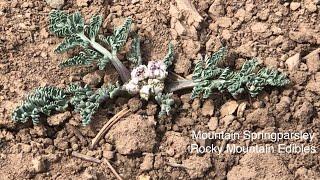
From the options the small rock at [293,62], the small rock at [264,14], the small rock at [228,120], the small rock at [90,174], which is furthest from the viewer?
the small rock at [264,14]

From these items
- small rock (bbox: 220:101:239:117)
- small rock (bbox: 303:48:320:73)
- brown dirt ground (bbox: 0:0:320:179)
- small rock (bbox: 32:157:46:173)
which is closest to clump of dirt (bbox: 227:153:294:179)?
brown dirt ground (bbox: 0:0:320:179)

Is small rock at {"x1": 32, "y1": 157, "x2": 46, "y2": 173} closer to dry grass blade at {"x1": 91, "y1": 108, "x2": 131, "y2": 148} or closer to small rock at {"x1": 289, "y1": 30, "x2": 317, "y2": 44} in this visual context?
dry grass blade at {"x1": 91, "y1": 108, "x2": 131, "y2": 148}

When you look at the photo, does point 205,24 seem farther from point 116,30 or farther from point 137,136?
point 137,136

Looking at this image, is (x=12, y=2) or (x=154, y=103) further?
(x=12, y=2)

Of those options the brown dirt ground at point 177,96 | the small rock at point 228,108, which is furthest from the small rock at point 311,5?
the small rock at point 228,108

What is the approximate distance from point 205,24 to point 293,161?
0.75m

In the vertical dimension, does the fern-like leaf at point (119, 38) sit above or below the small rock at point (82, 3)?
below

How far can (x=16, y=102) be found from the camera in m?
2.92

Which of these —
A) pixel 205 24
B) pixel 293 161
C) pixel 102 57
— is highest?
pixel 205 24

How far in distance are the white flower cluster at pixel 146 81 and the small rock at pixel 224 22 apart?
38 centimetres

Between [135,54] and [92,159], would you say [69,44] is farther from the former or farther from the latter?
[92,159]

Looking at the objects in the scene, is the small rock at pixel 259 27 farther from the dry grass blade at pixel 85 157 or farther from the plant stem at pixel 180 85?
the dry grass blade at pixel 85 157

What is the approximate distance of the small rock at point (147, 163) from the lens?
2809 millimetres

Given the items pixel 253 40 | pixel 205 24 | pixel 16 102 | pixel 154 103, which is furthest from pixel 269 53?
pixel 16 102
